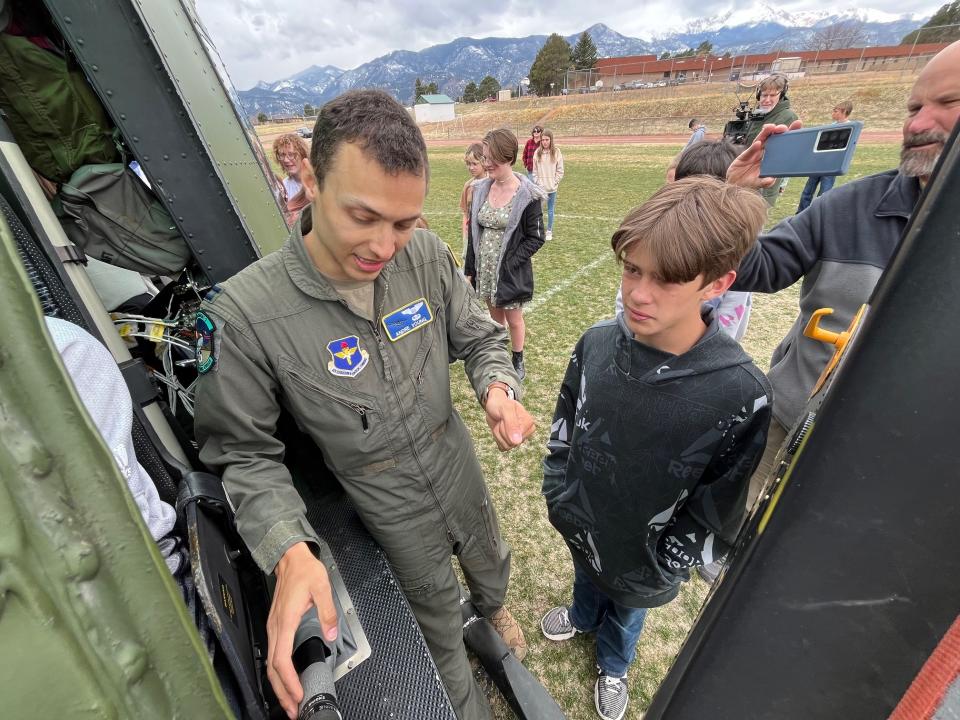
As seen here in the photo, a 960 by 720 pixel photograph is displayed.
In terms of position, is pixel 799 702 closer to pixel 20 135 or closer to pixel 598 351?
pixel 598 351

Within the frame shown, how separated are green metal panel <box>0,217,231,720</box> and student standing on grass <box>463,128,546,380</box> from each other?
3.61 metres

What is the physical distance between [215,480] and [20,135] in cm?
154

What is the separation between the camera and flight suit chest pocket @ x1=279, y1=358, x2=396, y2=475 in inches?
52.9

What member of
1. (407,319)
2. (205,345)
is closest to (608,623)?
(407,319)

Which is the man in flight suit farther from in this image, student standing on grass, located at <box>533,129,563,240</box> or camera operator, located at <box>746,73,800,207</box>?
student standing on grass, located at <box>533,129,563,240</box>

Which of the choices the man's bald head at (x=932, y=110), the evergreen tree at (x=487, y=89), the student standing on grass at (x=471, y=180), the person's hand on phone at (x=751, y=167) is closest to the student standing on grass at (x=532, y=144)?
the student standing on grass at (x=471, y=180)

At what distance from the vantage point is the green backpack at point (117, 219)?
1.69 meters

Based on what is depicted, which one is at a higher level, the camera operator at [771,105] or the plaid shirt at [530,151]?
the camera operator at [771,105]

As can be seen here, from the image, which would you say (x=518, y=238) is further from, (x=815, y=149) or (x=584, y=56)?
(x=584, y=56)

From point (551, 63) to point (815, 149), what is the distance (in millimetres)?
68784

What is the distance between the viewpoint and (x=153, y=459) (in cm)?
140

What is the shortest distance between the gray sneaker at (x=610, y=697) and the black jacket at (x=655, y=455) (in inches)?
25.8

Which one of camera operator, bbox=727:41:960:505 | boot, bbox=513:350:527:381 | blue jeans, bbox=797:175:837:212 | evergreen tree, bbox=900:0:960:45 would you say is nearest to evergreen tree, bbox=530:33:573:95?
evergreen tree, bbox=900:0:960:45

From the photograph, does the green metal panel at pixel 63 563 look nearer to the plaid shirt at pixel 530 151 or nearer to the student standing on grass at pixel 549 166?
the student standing on grass at pixel 549 166
